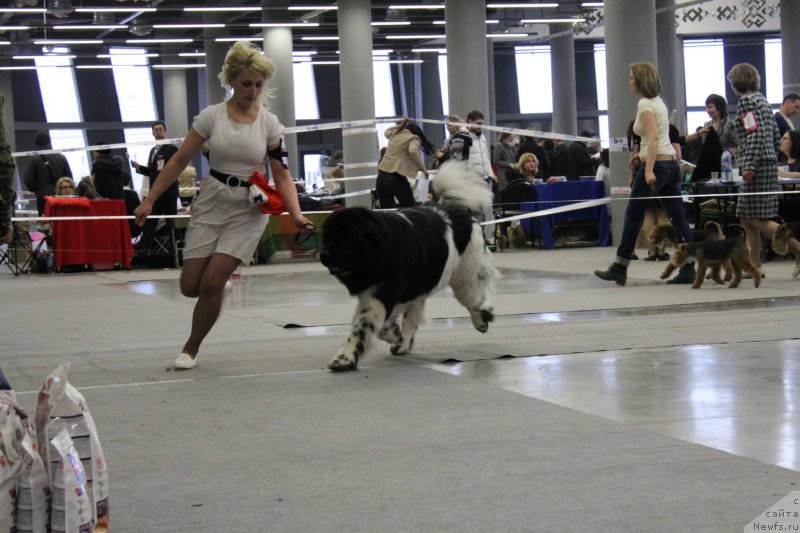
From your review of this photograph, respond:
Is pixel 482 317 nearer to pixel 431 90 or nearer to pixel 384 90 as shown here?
pixel 431 90

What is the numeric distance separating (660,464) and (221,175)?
3.00 m

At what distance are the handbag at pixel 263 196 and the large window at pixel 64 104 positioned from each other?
3159cm

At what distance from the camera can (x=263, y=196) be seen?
543 centimetres

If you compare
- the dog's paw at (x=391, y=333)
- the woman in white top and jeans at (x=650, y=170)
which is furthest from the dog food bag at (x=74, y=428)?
the woman in white top and jeans at (x=650, y=170)

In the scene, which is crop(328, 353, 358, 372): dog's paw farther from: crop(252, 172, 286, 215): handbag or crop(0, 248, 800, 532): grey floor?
crop(252, 172, 286, 215): handbag

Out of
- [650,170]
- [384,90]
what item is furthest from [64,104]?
[650,170]

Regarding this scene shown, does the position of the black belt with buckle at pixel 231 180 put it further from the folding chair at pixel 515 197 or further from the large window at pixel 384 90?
the large window at pixel 384 90

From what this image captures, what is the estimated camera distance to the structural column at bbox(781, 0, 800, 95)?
2736cm

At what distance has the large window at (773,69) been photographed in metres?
37.0

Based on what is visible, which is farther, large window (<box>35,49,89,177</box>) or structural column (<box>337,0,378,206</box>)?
large window (<box>35,49,89,177</box>)

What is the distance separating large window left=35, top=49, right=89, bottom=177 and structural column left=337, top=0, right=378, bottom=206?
1713cm

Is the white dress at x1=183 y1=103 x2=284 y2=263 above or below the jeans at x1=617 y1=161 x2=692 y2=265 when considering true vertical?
above

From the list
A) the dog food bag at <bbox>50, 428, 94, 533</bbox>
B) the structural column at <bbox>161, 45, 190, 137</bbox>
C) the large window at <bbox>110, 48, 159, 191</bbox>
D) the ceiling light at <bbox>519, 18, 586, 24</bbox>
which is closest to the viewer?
the dog food bag at <bbox>50, 428, 94, 533</bbox>

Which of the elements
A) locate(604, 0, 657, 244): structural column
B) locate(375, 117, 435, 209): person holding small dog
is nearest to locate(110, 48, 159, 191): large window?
locate(375, 117, 435, 209): person holding small dog
